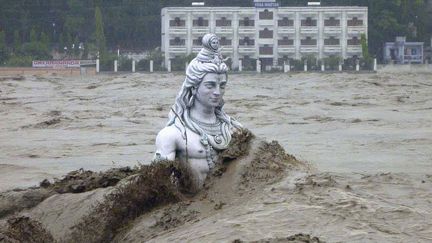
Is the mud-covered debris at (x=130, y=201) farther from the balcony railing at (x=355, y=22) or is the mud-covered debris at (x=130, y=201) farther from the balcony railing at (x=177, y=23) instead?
the balcony railing at (x=355, y=22)

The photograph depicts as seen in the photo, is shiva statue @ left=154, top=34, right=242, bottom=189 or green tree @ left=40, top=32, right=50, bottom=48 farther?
green tree @ left=40, top=32, right=50, bottom=48

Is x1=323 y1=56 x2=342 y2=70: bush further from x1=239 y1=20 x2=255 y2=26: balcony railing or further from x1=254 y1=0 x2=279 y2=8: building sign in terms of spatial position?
x1=239 y1=20 x2=255 y2=26: balcony railing

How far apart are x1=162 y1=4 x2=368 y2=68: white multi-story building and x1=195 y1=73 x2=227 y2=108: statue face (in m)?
52.9

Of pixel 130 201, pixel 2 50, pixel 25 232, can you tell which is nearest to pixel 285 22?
pixel 2 50

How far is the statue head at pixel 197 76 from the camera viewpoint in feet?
22.4

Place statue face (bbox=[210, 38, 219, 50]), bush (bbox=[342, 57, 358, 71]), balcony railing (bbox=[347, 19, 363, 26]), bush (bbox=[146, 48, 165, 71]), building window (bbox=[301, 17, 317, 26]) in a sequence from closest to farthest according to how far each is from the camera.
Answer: statue face (bbox=[210, 38, 219, 50]) < bush (bbox=[146, 48, 165, 71]) < bush (bbox=[342, 57, 358, 71]) < building window (bbox=[301, 17, 317, 26]) < balcony railing (bbox=[347, 19, 363, 26])

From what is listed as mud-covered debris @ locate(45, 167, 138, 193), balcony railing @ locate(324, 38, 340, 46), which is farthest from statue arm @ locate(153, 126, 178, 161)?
balcony railing @ locate(324, 38, 340, 46)

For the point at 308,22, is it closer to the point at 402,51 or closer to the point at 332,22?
the point at 332,22

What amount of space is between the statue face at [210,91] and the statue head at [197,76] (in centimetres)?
2

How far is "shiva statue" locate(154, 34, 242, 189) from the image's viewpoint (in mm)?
6699

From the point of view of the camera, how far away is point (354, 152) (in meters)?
13.2

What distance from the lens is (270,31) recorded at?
61375mm

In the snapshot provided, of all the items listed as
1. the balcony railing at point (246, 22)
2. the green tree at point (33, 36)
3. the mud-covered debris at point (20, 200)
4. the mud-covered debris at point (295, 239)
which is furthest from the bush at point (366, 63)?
the mud-covered debris at point (295, 239)

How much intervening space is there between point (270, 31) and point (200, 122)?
5488 centimetres
